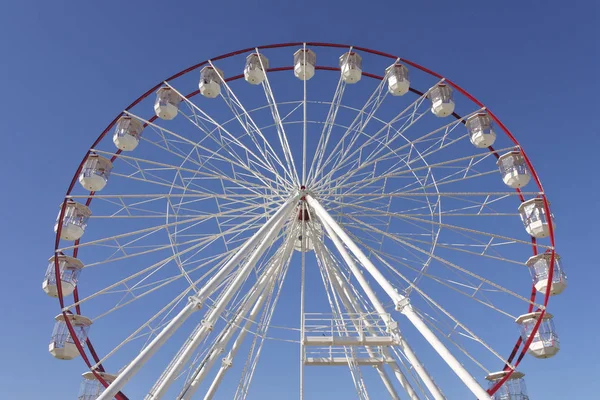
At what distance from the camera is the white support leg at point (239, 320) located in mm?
13828

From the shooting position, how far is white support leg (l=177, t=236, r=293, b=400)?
13.8 meters

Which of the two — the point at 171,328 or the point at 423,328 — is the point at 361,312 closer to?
the point at 423,328

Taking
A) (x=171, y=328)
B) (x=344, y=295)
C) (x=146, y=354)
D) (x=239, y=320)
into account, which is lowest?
(x=146, y=354)

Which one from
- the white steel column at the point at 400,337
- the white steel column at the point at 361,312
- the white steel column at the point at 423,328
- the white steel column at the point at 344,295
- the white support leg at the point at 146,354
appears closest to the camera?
the white steel column at the point at 423,328

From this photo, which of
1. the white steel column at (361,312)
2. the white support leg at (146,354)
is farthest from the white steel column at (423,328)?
the white support leg at (146,354)

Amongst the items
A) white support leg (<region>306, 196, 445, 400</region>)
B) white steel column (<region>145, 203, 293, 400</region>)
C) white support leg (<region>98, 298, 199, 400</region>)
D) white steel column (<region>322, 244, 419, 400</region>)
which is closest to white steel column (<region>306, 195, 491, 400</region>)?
white support leg (<region>306, 196, 445, 400</region>)

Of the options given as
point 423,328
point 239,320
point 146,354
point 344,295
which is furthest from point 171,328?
point 344,295

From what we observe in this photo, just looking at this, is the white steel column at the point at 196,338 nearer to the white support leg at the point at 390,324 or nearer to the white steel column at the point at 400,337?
the white support leg at the point at 390,324

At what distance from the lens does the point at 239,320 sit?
14.6 metres

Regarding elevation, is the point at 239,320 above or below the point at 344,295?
below

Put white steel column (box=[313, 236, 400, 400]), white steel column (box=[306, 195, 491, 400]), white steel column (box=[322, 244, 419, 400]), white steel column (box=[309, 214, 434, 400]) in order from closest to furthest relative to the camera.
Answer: white steel column (box=[306, 195, 491, 400]), white steel column (box=[309, 214, 434, 400]), white steel column (box=[322, 244, 419, 400]), white steel column (box=[313, 236, 400, 400])

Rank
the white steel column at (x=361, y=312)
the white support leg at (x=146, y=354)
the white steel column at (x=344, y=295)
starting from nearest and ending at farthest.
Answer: the white support leg at (x=146, y=354) → the white steel column at (x=361, y=312) → the white steel column at (x=344, y=295)

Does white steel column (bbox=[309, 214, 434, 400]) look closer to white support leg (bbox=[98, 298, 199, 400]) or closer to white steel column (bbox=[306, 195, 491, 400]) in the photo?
white steel column (bbox=[306, 195, 491, 400])

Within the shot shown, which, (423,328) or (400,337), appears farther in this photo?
(400,337)
